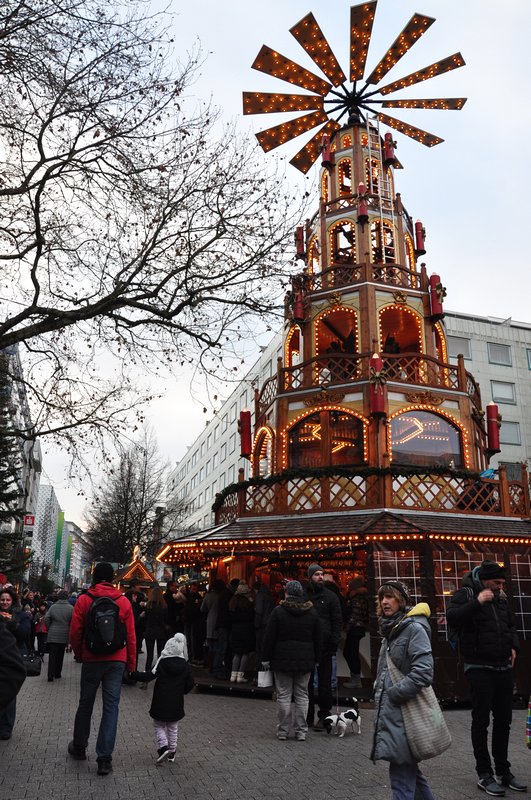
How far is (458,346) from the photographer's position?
1464 inches

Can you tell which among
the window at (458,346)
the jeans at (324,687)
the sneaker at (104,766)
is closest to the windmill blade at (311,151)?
the window at (458,346)

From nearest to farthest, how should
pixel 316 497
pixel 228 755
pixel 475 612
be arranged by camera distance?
pixel 475 612
pixel 228 755
pixel 316 497

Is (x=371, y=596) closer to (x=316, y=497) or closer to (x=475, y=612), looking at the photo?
(x=316, y=497)

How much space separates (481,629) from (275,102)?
20748mm

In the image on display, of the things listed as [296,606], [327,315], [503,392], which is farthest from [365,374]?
[503,392]

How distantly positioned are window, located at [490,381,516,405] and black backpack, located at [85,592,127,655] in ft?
111

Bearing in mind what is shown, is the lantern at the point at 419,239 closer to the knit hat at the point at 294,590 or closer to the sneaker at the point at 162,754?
the knit hat at the point at 294,590

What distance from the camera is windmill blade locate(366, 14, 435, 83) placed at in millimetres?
20969

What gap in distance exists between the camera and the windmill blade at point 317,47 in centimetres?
2125

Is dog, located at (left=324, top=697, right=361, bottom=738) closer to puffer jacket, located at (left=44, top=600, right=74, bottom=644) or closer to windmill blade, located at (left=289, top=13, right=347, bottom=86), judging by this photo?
puffer jacket, located at (left=44, top=600, right=74, bottom=644)

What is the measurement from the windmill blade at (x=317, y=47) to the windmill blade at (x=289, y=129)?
134 centimetres

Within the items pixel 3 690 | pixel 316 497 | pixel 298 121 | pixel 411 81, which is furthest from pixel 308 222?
pixel 3 690

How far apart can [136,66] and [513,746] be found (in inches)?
434

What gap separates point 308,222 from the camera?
2331 centimetres
